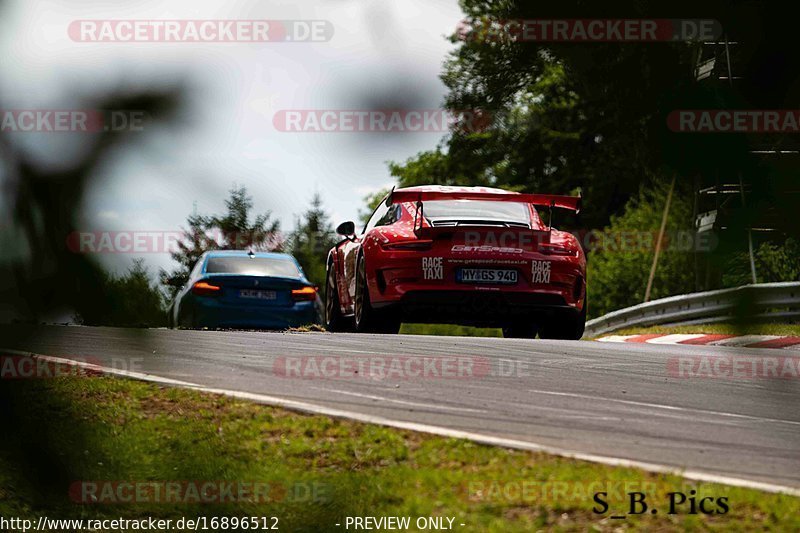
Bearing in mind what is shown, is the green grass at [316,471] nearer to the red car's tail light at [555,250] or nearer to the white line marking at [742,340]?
the white line marking at [742,340]

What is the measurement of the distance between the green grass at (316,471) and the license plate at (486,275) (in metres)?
5.68

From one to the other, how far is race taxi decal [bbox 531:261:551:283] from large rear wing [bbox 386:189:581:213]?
1.15 m

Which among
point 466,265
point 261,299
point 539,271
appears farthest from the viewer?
point 261,299

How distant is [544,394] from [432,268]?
180 inches

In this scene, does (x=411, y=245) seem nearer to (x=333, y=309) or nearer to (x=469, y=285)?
(x=469, y=285)

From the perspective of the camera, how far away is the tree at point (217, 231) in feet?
6.31

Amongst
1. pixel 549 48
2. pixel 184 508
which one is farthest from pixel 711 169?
pixel 184 508

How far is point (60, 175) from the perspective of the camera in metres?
1.97

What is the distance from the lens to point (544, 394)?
8.68 metres

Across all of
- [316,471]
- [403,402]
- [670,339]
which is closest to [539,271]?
[670,339]

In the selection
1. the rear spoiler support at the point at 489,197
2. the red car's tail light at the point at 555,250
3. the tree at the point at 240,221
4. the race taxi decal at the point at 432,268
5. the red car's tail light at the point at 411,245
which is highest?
the rear spoiler support at the point at 489,197

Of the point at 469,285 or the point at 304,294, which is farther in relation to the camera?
the point at 304,294

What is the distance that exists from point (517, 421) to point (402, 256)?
234 inches

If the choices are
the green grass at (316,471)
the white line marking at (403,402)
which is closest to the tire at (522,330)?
the white line marking at (403,402)
